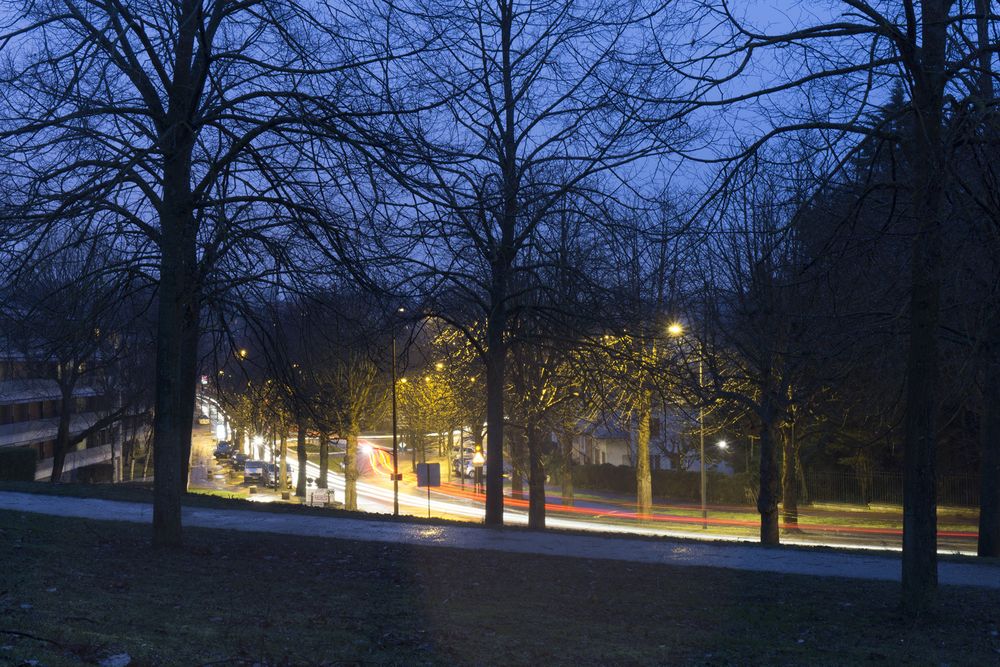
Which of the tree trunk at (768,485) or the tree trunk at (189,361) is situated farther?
the tree trunk at (768,485)

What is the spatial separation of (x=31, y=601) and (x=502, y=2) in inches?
426

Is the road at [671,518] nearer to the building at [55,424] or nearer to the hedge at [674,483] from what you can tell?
the hedge at [674,483]

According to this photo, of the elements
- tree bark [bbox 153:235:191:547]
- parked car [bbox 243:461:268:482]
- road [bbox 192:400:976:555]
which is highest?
tree bark [bbox 153:235:191:547]

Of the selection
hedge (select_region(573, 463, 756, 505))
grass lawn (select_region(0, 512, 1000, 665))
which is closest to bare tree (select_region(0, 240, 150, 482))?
grass lawn (select_region(0, 512, 1000, 665))

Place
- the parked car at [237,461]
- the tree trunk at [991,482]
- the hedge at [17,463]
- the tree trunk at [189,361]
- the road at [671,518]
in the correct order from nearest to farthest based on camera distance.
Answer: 1. the tree trunk at [189,361]
2. the tree trunk at [991,482]
3. the hedge at [17,463]
4. the road at [671,518]
5. the parked car at [237,461]

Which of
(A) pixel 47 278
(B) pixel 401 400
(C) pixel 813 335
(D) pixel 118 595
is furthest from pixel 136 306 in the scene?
(B) pixel 401 400

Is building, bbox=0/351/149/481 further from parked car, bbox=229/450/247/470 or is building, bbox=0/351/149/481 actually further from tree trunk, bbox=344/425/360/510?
tree trunk, bbox=344/425/360/510

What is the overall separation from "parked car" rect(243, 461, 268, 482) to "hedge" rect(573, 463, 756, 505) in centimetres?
1832

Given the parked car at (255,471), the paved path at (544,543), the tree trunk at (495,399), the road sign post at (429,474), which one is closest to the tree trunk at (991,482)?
the paved path at (544,543)

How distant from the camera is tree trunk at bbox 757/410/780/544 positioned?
21.9 m

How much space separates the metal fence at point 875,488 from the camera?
35688 mm

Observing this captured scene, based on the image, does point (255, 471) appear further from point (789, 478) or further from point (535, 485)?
point (535, 485)

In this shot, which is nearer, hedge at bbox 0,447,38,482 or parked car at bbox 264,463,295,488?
hedge at bbox 0,447,38,482

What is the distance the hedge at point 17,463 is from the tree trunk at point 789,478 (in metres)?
22.9
